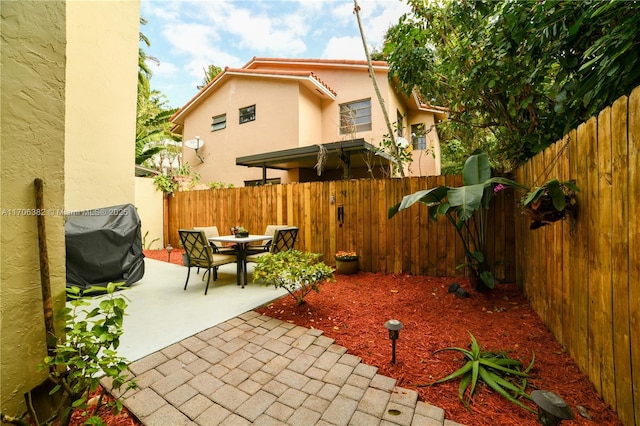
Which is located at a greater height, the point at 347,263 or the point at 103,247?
the point at 103,247

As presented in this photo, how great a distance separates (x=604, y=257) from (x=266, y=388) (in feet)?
8.77

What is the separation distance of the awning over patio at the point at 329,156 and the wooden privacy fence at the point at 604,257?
15.3 feet

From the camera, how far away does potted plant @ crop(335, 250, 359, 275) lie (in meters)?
5.48

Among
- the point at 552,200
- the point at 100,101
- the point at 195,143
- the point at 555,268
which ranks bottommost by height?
the point at 555,268

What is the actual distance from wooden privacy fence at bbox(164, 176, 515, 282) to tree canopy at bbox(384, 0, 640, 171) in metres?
1.31

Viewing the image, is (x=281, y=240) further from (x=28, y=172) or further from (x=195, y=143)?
(x=195, y=143)

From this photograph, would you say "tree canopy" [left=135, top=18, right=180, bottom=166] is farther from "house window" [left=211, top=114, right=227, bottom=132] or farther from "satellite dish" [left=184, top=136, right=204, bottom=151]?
"house window" [left=211, top=114, right=227, bottom=132]

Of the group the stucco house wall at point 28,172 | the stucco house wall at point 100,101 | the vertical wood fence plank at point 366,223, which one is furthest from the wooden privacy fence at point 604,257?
the stucco house wall at point 100,101

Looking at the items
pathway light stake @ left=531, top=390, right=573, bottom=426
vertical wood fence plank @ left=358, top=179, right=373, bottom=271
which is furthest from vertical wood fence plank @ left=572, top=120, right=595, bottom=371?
vertical wood fence plank @ left=358, top=179, right=373, bottom=271

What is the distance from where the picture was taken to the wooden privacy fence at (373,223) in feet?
14.6

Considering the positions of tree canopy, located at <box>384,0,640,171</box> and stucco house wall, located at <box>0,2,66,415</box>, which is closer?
stucco house wall, located at <box>0,2,66,415</box>

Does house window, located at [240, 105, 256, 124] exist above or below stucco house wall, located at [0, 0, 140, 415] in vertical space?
above

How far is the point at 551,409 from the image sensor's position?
1289 millimetres

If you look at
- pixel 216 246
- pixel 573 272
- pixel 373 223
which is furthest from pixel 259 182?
pixel 573 272
